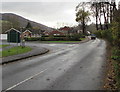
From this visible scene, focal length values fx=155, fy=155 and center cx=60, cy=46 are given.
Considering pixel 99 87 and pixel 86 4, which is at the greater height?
pixel 86 4

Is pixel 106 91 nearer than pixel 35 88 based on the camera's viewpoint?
Yes

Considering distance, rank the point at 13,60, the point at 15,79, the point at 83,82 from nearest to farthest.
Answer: the point at 83,82 < the point at 15,79 < the point at 13,60

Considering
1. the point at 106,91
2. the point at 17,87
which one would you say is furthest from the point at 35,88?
the point at 106,91

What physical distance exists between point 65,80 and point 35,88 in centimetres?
172

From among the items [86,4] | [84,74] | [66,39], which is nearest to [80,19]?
[66,39]

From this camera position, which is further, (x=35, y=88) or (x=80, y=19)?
(x=80, y=19)

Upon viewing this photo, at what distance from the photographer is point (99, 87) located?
21.0 ft

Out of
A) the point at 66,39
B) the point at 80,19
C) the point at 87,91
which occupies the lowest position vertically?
the point at 87,91

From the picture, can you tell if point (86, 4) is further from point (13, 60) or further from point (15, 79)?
point (15, 79)

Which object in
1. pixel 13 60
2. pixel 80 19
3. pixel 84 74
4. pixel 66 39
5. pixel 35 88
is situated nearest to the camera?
pixel 35 88

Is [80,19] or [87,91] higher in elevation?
[80,19]

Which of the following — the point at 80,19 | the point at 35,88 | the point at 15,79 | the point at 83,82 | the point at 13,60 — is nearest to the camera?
the point at 35,88

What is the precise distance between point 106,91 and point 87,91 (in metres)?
0.71

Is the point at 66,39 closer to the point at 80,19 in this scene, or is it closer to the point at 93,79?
the point at 80,19
